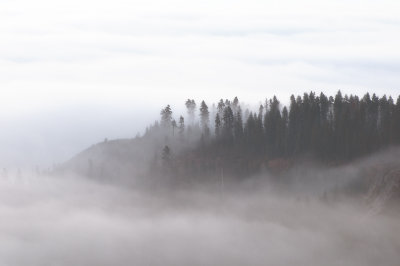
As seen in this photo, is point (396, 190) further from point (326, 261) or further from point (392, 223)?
point (326, 261)

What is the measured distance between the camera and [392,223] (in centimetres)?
18500

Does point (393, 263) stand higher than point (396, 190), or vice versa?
point (396, 190)

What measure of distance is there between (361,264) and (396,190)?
17.5 metres

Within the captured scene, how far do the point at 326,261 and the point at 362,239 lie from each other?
11.7 meters

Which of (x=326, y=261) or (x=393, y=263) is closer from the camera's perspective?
(x=393, y=263)

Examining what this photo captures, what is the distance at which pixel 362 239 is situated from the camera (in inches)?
7515

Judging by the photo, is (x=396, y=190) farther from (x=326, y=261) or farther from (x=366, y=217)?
(x=326, y=261)

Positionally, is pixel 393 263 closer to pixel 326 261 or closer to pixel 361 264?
pixel 361 264

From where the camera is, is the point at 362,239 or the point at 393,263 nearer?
the point at 393,263

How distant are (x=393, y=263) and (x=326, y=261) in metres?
22.6

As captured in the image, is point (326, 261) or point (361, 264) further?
→ point (326, 261)

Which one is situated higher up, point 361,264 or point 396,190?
point 396,190

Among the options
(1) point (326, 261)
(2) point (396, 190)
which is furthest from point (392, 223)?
(1) point (326, 261)

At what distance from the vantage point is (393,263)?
17862 centimetres
